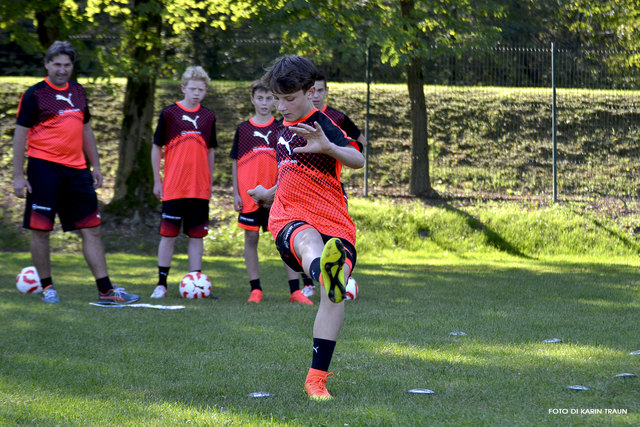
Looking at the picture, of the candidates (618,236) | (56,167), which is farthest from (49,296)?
(618,236)

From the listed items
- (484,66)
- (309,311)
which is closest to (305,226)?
(309,311)

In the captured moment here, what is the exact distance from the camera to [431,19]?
44.4 feet

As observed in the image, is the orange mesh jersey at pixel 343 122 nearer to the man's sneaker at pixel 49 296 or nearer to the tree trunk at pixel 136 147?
the man's sneaker at pixel 49 296

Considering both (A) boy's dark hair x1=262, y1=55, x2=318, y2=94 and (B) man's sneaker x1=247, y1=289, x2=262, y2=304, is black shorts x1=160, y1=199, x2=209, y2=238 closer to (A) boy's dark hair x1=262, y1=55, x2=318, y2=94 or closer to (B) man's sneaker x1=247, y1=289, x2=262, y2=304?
(B) man's sneaker x1=247, y1=289, x2=262, y2=304

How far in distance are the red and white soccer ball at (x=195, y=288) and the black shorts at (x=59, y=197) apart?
3.53 ft

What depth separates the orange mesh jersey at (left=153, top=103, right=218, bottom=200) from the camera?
25.6ft

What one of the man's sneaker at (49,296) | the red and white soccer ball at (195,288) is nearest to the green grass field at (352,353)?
the man's sneaker at (49,296)

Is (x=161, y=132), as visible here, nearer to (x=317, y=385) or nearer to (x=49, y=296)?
(x=49, y=296)

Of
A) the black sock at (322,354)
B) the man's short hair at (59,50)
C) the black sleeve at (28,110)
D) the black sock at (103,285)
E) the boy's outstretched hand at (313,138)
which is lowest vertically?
the black sock at (103,285)

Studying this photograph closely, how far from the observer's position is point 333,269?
3629 millimetres

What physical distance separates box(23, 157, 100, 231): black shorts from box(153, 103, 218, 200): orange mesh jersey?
859 millimetres

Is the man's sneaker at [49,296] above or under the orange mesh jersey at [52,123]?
under

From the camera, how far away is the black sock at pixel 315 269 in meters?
3.74

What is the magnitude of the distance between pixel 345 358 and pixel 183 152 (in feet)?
12.3
